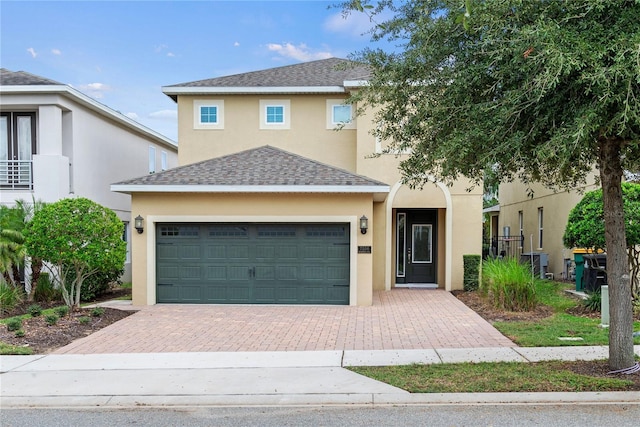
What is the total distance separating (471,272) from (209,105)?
1088cm

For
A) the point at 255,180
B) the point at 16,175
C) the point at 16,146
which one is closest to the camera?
the point at 255,180

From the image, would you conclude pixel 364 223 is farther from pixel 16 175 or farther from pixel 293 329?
pixel 16 175

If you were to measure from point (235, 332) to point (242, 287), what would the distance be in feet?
11.7

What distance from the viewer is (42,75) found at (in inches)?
655

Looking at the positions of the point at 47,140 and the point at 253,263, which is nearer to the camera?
the point at 253,263

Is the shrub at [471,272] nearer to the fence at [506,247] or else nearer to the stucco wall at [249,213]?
the stucco wall at [249,213]

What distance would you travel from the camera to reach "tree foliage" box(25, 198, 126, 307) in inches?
456

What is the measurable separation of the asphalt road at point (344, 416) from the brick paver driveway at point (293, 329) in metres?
2.72

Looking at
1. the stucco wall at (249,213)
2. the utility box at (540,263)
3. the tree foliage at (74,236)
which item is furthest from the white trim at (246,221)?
the utility box at (540,263)

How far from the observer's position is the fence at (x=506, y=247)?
23.6 m

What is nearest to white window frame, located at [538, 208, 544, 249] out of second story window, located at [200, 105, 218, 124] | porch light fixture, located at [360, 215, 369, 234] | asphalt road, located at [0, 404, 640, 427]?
porch light fixture, located at [360, 215, 369, 234]

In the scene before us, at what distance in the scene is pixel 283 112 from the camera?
18.0 meters

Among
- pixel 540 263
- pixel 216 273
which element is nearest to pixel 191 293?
pixel 216 273

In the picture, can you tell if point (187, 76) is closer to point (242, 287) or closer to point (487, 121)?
point (242, 287)
